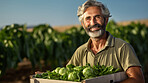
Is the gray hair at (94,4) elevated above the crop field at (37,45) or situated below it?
above

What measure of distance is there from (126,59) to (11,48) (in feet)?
11.9

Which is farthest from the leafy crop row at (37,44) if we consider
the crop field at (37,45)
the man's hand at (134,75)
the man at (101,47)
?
the man's hand at (134,75)

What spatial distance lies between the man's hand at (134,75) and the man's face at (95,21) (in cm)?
55

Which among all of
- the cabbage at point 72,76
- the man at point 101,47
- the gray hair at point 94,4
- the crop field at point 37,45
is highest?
the gray hair at point 94,4

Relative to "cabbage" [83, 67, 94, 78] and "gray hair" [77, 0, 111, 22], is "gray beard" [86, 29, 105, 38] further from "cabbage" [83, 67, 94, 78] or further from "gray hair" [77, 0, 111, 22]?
"cabbage" [83, 67, 94, 78]

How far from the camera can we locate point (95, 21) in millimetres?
2467

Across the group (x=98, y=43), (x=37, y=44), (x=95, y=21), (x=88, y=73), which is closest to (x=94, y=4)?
(x=95, y=21)

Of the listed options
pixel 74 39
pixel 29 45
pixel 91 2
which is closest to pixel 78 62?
pixel 91 2

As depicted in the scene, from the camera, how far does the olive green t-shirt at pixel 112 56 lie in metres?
2.29

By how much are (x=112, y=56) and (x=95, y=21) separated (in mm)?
442

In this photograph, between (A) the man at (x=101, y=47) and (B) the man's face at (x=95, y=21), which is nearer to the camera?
(A) the man at (x=101, y=47)

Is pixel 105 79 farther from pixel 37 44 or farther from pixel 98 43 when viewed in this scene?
pixel 37 44

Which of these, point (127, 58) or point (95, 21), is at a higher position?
point (95, 21)

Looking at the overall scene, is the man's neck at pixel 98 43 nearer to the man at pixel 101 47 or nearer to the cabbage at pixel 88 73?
the man at pixel 101 47
